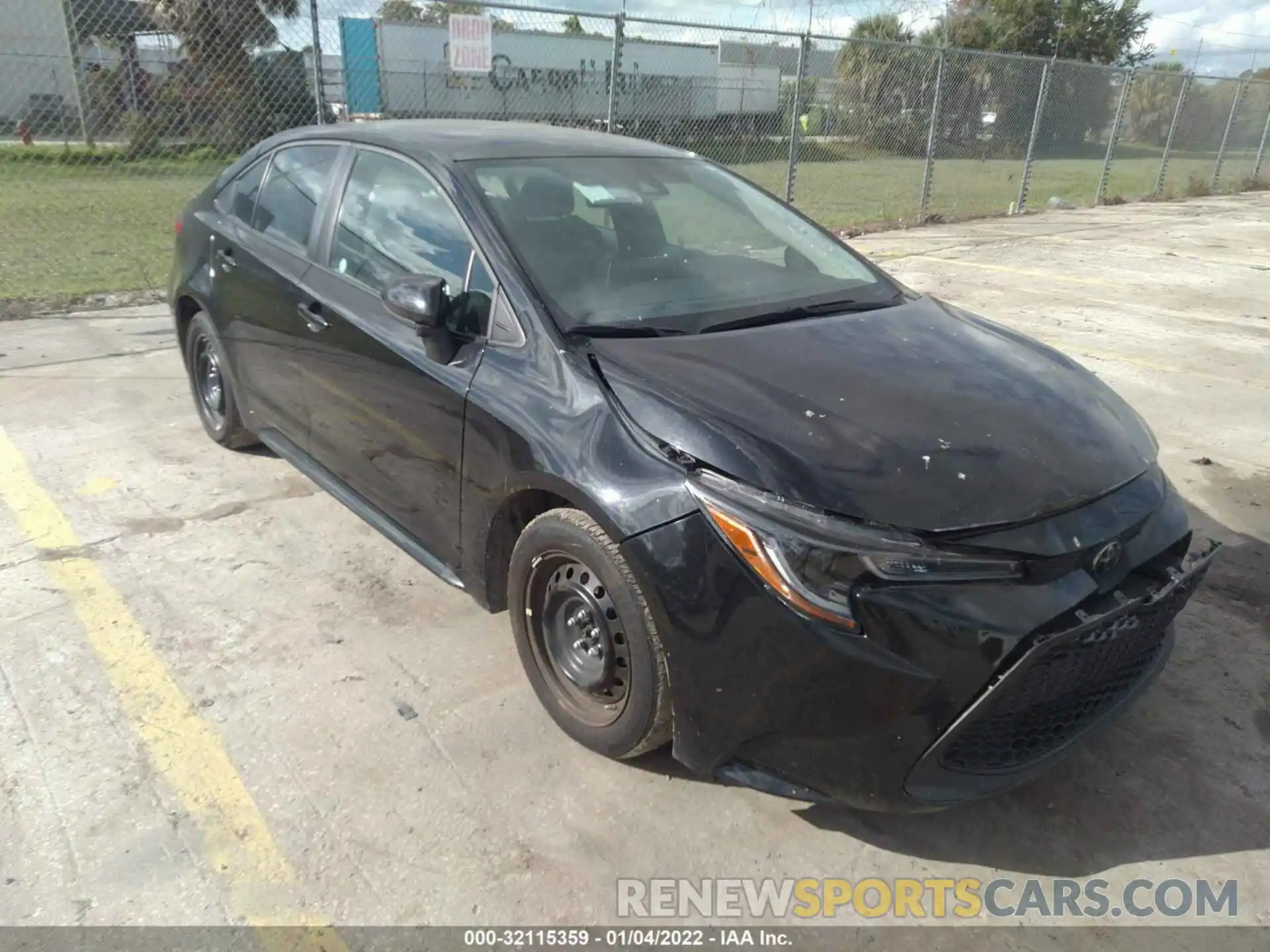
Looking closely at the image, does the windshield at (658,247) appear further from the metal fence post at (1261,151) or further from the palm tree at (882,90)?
the metal fence post at (1261,151)

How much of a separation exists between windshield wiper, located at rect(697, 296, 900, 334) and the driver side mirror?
2.61ft

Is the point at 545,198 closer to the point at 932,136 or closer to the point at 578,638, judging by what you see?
the point at 578,638

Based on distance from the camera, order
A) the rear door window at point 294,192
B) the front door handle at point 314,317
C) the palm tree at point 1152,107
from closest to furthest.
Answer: the front door handle at point 314,317 → the rear door window at point 294,192 → the palm tree at point 1152,107

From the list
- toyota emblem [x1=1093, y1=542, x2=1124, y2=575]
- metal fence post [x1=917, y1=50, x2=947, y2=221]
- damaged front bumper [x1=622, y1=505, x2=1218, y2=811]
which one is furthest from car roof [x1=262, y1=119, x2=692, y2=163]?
metal fence post [x1=917, y1=50, x2=947, y2=221]

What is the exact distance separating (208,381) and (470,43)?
4860 millimetres

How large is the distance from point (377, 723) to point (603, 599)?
0.87 metres

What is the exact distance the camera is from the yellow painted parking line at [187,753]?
86.6 inches

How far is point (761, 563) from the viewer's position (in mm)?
2141

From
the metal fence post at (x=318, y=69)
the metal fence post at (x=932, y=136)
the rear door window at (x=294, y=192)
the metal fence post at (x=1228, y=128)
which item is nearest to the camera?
the rear door window at (x=294, y=192)

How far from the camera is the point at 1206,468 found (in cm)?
489

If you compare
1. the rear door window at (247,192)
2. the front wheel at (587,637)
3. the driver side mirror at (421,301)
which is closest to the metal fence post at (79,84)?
the rear door window at (247,192)

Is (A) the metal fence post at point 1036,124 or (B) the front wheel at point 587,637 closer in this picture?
(B) the front wheel at point 587,637

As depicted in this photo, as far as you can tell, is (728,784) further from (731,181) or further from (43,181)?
(43,181)

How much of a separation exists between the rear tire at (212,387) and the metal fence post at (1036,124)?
1368cm
